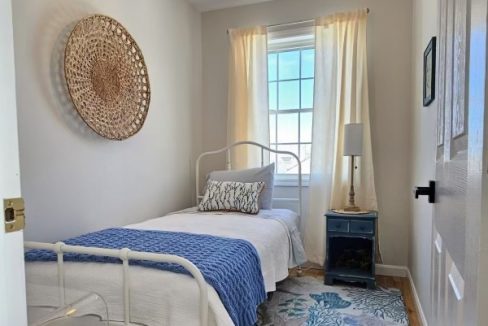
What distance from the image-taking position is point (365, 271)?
278 cm

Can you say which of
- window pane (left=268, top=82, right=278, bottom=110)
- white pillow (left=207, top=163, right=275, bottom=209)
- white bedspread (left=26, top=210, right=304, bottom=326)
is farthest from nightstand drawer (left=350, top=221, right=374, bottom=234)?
white bedspread (left=26, top=210, right=304, bottom=326)

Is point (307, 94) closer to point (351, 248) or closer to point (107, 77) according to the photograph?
point (351, 248)

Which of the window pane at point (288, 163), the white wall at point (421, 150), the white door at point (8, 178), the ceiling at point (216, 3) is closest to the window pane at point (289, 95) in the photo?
the window pane at point (288, 163)

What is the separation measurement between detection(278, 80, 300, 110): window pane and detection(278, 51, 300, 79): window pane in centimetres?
7

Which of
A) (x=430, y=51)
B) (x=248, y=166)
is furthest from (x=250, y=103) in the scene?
(x=430, y=51)

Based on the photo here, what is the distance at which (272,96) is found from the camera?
338 centimetres

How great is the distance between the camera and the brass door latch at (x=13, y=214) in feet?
1.91

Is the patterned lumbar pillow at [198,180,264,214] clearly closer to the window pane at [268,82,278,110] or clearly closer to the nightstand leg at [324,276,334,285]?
the nightstand leg at [324,276,334,285]

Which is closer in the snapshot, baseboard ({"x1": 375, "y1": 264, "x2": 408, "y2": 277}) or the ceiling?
baseboard ({"x1": 375, "y1": 264, "x2": 408, "y2": 277})

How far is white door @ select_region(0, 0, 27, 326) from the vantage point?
0.58 meters

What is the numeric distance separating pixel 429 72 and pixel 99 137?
6.93ft

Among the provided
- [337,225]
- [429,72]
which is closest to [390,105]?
[429,72]

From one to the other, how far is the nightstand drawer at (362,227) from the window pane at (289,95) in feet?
4.16

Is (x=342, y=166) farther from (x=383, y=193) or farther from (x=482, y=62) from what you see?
(x=482, y=62)
